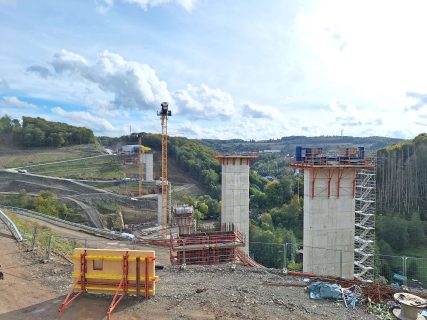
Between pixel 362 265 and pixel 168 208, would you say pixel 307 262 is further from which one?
pixel 168 208

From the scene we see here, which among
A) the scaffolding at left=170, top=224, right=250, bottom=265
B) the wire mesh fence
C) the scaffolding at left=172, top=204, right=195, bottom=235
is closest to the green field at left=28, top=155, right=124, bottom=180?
the scaffolding at left=172, top=204, right=195, bottom=235

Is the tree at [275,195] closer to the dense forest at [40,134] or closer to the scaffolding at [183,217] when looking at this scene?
the scaffolding at [183,217]

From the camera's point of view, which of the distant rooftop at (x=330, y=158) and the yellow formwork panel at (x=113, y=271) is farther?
the distant rooftop at (x=330, y=158)

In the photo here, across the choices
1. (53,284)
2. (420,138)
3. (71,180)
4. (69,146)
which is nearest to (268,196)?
(420,138)

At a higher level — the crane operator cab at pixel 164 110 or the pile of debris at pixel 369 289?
the crane operator cab at pixel 164 110

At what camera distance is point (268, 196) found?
72.9m

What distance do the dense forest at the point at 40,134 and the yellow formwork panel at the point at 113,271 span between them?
297 feet

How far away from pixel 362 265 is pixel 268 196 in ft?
150

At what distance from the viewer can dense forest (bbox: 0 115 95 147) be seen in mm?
92125

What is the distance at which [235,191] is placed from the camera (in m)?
34.0

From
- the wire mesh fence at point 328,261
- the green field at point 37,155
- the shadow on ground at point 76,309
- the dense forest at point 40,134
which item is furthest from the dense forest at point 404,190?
the dense forest at point 40,134

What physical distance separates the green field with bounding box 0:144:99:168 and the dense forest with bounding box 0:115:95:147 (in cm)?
246

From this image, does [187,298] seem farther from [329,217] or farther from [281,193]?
[281,193]

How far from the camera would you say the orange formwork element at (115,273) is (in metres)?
10.3
